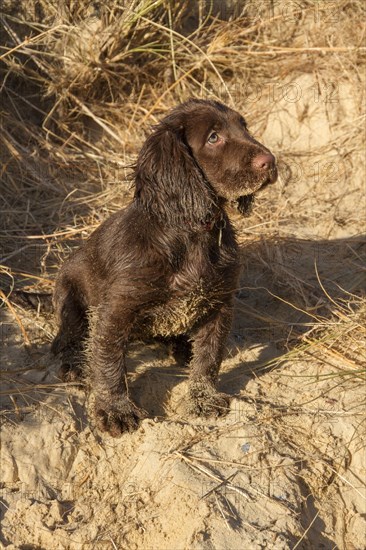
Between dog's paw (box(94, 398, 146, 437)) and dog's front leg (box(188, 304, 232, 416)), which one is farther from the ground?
dog's front leg (box(188, 304, 232, 416))

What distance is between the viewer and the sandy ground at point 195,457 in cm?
404

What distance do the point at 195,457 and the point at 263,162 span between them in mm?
1742

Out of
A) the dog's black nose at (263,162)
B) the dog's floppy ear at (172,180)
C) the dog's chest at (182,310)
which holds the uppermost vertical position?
the dog's black nose at (263,162)

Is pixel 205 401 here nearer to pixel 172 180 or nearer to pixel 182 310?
pixel 182 310

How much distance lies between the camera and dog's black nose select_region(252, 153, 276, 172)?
414 centimetres

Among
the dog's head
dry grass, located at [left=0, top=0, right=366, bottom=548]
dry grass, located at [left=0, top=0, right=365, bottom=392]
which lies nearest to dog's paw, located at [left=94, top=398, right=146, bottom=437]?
the dog's head

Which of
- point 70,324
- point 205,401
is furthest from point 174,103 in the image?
point 205,401

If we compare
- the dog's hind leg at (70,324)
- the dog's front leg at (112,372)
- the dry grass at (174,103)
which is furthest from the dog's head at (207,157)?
the dry grass at (174,103)

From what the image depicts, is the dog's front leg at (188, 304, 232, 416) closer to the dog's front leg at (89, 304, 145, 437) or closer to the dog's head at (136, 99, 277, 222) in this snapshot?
the dog's front leg at (89, 304, 145, 437)

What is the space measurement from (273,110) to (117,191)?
1.87 metres

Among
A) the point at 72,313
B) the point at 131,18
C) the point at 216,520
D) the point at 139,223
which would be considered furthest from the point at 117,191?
the point at 216,520

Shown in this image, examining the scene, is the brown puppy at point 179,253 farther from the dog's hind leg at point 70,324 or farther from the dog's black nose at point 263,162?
the dog's hind leg at point 70,324

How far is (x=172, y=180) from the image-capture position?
4.14 m

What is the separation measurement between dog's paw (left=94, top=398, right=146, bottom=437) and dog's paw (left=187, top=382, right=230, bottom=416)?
1.15 ft
